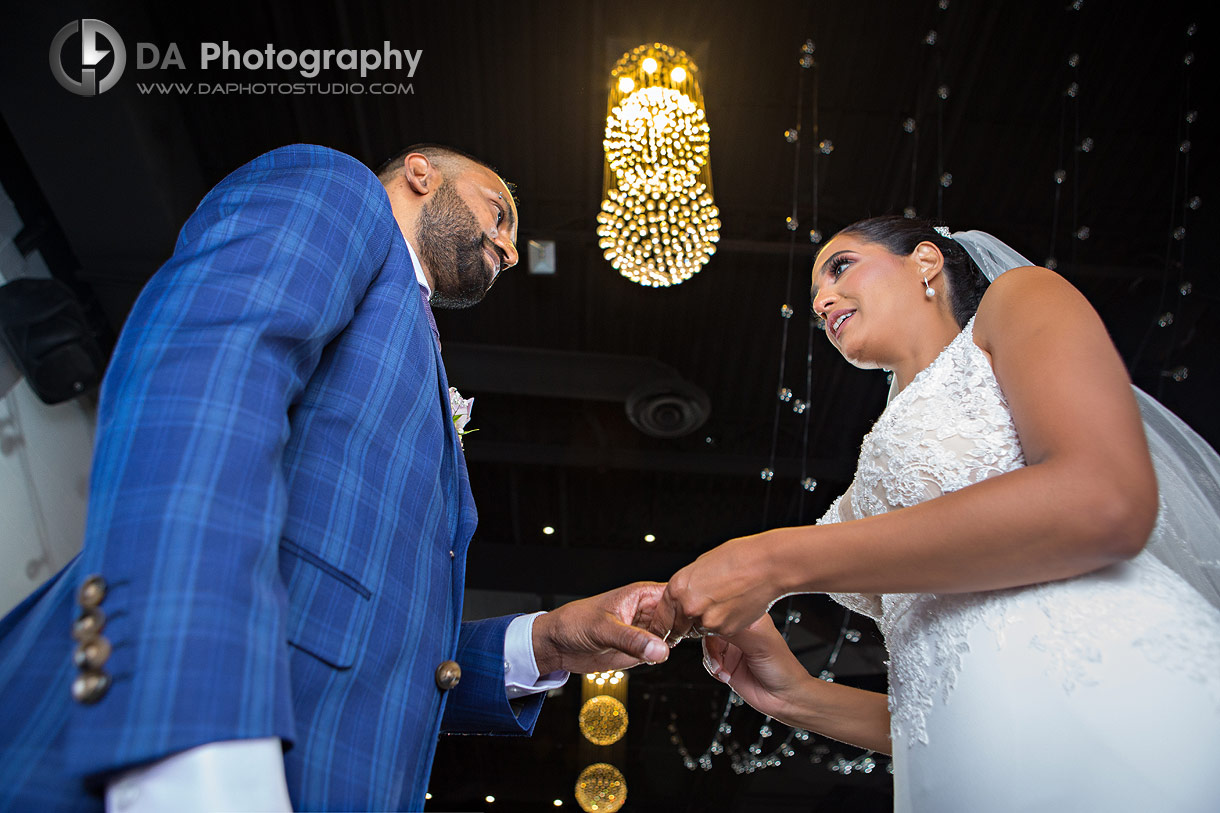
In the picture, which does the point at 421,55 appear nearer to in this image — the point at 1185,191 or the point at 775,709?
the point at 775,709

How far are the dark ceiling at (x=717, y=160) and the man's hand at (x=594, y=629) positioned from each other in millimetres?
3172

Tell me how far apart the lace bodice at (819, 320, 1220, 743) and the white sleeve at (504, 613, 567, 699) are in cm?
60

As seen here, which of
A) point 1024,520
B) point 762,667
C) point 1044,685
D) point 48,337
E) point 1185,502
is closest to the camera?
point 1024,520

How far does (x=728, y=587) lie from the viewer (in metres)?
1.07

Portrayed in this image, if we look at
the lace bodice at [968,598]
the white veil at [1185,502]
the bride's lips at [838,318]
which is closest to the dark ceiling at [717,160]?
the bride's lips at [838,318]

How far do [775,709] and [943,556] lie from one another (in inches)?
27.4

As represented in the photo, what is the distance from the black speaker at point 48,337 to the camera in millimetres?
3516

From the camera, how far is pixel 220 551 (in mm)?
678

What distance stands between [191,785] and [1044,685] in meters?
0.98

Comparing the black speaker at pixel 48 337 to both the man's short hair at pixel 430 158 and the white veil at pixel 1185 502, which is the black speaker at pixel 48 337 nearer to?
the man's short hair at pixel 430 158
